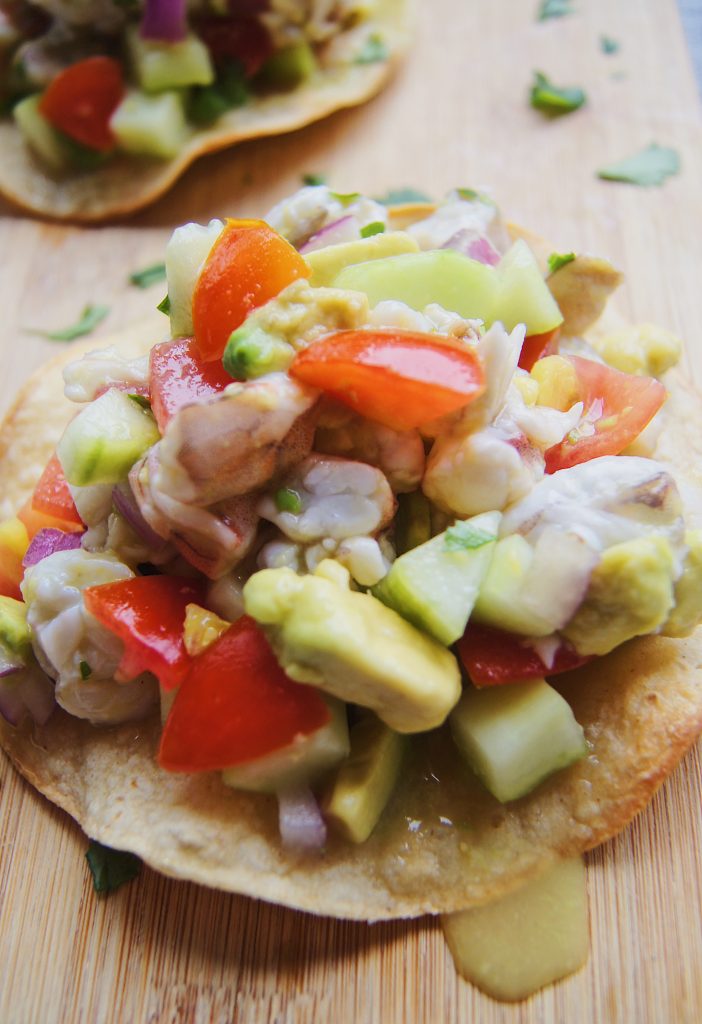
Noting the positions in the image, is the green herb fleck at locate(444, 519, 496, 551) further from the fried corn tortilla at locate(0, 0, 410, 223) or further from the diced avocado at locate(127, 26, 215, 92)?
the diced avocado at locate(127, 26, 215, 92)

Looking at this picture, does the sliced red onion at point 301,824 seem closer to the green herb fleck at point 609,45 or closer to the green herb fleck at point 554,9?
the green herb fleck at point 609,45

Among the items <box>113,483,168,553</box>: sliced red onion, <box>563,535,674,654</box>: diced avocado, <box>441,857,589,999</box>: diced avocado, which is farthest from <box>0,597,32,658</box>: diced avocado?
<box>563,535,674,654</box>: diced avocado

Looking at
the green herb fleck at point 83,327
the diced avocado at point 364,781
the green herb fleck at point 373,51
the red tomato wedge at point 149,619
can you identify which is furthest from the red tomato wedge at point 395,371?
the green herb fleck at point 373,51

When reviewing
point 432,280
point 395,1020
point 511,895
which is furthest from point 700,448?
point 395,1020

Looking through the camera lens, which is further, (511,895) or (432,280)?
(432,280)

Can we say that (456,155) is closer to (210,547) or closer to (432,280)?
(432,280)

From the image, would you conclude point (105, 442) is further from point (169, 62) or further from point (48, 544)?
point (169, 62)
